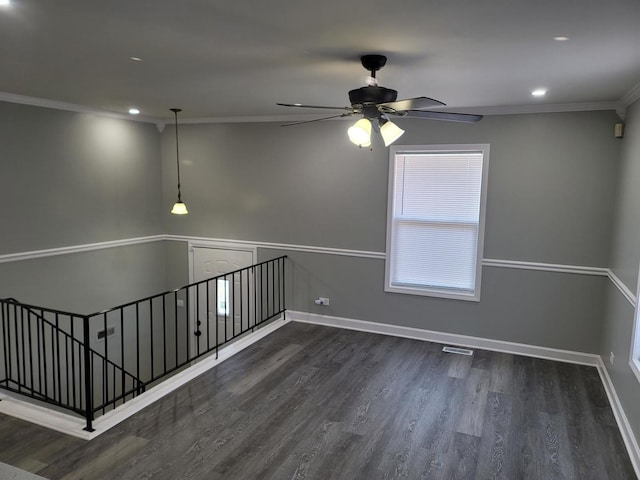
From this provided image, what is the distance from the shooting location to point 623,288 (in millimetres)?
3564

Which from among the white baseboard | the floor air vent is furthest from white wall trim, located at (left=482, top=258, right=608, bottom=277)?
the white baseboard

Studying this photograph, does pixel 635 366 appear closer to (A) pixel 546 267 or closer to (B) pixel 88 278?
(A) pixel 546 267

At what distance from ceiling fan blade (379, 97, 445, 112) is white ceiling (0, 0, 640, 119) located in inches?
12.9

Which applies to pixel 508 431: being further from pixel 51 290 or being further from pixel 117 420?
pixel 51 290

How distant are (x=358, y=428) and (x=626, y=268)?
8.06 ft

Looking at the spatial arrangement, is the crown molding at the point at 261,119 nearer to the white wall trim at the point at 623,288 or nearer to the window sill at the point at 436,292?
the window sill at the point at 436,292

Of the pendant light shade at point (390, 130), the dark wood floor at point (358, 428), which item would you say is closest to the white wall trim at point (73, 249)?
the dark wood floor at point (358, 428)

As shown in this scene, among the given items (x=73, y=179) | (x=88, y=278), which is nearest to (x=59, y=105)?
(x=73, y=179)

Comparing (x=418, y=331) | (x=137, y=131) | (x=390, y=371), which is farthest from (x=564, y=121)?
(x=137, y=131)

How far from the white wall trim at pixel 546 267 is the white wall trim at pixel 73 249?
444 centimetres

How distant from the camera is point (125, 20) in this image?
90.0 inches

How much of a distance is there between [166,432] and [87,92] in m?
3.20

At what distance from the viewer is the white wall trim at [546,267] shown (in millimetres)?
4395

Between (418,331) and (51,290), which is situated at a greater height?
(51,290)
